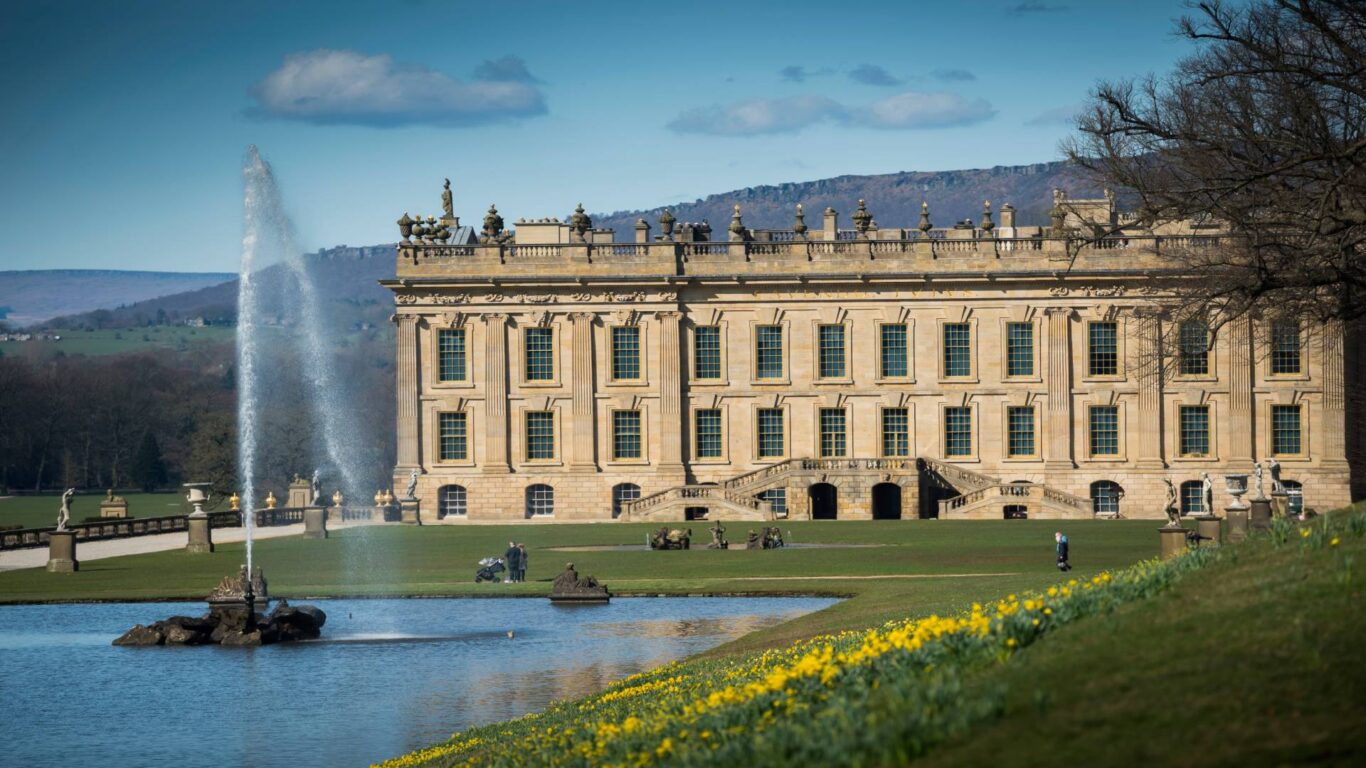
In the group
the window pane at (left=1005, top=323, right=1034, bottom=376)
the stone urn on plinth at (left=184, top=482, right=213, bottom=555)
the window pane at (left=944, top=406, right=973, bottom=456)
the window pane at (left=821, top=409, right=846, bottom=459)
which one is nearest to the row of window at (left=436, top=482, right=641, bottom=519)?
Answer: the window pane at (left=821, top=409, right=846, bottom=459)

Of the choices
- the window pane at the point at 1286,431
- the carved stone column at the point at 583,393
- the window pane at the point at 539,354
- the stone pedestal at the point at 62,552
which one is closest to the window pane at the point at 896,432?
the carved stone column at the point at 583,393

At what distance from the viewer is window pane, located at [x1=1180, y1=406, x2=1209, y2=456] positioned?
8400 cm

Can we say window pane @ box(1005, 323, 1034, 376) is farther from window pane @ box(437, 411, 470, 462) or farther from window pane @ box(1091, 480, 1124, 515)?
window pane @ box(437, 411, 470, 462)

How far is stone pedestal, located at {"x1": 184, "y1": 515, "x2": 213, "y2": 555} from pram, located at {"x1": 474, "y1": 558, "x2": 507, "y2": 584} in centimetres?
1514

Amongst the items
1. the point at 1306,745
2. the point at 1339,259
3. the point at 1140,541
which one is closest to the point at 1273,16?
the point at 1339,259

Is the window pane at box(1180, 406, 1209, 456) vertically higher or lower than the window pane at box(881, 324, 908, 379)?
lower

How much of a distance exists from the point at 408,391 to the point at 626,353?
30.7ft

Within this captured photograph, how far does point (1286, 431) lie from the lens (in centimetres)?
8381

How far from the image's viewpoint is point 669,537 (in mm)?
62156

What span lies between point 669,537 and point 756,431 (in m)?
23.9

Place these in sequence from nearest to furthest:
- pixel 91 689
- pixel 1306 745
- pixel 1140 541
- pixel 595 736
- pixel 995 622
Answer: pixel 1306 745 < pixel 995 622 < pixel 595 736 < pixel 91 689 < pixel 1140 541

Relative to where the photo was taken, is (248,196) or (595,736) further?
(248,196)

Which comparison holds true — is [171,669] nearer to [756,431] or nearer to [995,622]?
[995,622]

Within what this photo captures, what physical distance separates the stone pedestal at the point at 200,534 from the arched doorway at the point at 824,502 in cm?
2734
